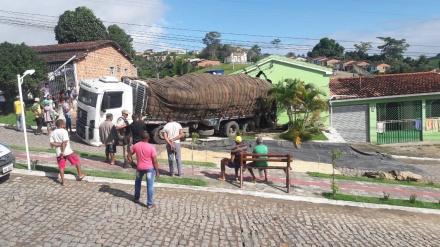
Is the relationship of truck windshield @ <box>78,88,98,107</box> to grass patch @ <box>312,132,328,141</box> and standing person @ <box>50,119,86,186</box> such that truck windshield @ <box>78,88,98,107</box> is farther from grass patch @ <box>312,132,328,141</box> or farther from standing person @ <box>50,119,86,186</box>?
grass patch @ <box>312,132,328,141</box>

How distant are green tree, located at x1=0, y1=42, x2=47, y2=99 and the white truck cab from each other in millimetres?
7517

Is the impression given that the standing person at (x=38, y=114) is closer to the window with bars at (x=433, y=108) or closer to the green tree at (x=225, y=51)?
the window with bars at (x=433, y=108)

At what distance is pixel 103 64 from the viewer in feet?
87.2

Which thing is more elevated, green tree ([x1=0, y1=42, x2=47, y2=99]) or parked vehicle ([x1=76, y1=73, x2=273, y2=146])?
green tree ([x1=0, y1=42, x2=47, y2=99])

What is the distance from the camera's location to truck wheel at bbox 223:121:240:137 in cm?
1770

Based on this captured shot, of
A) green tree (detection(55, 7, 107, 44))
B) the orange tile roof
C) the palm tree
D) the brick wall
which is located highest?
green tree (detection(55, 7, 107, 44))

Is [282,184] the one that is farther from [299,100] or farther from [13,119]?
[13,119]

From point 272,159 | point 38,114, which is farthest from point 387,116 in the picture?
point 38,114

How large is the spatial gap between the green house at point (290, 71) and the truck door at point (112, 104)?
10336 millimetres

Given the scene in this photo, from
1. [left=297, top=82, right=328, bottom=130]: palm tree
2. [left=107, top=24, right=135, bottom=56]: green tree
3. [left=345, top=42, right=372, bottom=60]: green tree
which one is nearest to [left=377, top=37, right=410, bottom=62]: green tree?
[left=345, top=42, right=372, bottom=60]: green tree

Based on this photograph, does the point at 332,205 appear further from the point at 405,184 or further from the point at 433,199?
the point at 405,184

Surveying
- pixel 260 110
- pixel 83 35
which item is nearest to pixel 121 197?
pixel 260 110

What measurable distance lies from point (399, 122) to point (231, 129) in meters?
10.8

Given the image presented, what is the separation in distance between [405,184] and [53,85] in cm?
1944
